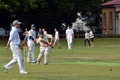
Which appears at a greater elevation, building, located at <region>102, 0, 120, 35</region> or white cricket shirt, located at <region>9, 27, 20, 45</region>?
white cricket shirt, located at <region>9, 27, 20, 45</region>

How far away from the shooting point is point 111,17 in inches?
3423

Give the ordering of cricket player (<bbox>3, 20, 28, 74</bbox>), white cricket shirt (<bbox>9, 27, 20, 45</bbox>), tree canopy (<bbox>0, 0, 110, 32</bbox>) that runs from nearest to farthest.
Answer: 1. cricket player (<bbox>3, 20, 28, 74</bbox>)
2. white cricket shirt (<bbox>9, 27, 20, 45</bbox>)
3. tree canopy (<bbox>0, 0, 110, 32</bbox>)

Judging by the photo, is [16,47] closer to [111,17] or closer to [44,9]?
[44,9]

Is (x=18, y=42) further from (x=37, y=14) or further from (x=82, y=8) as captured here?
(x=82, y=8)

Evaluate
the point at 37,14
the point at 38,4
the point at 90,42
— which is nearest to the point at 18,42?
the point at 90,42

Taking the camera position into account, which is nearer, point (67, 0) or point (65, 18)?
point (67, 0)

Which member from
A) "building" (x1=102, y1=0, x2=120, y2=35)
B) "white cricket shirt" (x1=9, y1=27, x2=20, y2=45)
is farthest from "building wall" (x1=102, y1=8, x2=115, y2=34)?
"white cricket shirt" (x1=9, y1=27, x2=20, y2=45)

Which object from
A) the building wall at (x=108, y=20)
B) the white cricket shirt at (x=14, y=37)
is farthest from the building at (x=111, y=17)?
the white cricket shirt at (x=14, y=37)

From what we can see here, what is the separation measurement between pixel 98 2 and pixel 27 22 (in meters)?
17.5

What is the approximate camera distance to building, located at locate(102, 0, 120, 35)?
274 ft

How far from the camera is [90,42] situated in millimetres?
59219

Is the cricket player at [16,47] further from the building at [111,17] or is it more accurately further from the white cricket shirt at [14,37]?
the building at [111,17]

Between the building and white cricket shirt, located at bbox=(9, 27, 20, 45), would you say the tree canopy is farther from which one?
white cricket shirt, located at bbox=(9, 27, 20, 45)

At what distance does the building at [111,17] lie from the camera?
83.6m
